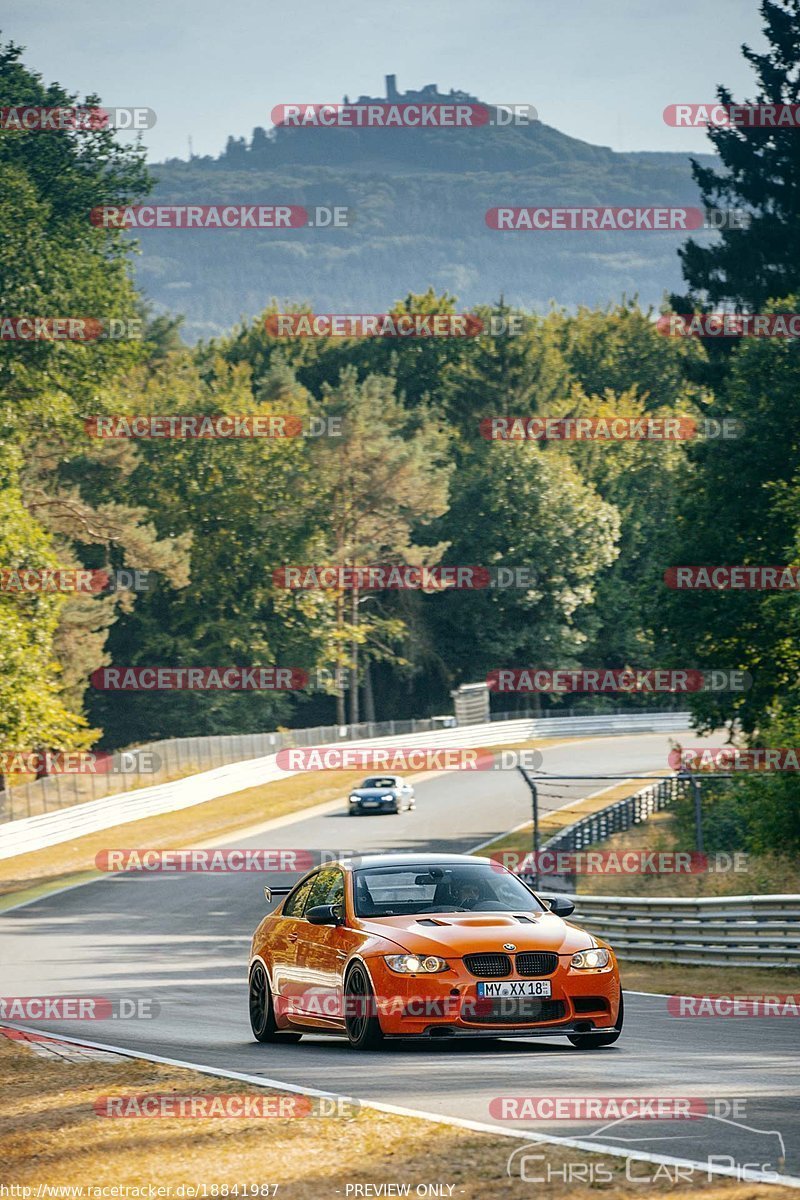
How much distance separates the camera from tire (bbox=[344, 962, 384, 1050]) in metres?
11.4

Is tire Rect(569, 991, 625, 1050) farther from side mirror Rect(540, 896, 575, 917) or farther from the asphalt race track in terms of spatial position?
side mirror Rect(540, 896, 575, 917)

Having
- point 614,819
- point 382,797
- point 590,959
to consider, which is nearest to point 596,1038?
point 590,959

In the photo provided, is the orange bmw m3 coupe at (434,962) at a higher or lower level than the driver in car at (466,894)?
lower

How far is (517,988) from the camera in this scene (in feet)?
36.6

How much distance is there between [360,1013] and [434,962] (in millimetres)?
797

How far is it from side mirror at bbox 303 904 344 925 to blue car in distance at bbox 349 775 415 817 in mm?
37123

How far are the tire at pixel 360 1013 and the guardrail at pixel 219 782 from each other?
3171cm

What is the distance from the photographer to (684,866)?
102 feet

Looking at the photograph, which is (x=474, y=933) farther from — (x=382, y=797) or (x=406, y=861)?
(x=382, y=797)

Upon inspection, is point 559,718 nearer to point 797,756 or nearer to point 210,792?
point 210,792

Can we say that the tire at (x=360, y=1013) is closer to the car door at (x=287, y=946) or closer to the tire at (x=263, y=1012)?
the car door at (x=287, y=946)

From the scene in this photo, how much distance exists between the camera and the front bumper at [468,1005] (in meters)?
11.1

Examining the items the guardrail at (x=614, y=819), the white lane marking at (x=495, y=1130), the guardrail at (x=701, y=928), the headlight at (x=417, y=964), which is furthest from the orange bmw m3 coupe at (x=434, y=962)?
the guardrail at (x=614, y=819)

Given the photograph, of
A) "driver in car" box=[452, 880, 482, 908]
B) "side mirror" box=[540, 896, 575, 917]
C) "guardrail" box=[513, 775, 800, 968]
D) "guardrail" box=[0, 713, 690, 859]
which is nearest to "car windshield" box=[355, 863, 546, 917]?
"driver in car" box=[452, 880, 482, 908]
